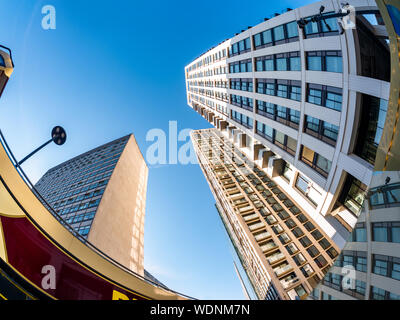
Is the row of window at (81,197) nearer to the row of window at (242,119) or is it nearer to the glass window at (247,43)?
the row of window at (242,119)

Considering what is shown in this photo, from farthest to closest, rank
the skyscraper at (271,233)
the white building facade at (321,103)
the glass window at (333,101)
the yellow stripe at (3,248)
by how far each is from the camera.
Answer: the skyscraper at (271,233), the glass window at (333,101), the white building facade at (321,103), the yellow stripe at (3,248)

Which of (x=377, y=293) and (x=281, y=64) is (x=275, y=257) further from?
(x=281, y=64)

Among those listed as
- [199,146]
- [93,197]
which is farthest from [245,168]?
[93,197]

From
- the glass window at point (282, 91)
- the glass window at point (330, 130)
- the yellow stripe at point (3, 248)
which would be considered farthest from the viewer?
the glass window at point (282, 91)

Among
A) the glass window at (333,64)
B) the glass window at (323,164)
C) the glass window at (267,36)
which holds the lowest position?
the glass window at (323,164)

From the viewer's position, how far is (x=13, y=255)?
4.94m

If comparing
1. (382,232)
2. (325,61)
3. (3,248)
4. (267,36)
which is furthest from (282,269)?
(3,248)

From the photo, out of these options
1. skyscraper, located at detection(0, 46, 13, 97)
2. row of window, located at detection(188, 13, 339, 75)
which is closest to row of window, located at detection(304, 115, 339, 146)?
row of window, located at detection(188, 13, 339, 75)

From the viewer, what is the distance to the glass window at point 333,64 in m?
11.9

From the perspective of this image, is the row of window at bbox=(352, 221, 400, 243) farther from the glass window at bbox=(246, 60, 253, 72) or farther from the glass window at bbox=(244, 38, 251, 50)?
the glass window at bbox=(244, 38, 251, 50)

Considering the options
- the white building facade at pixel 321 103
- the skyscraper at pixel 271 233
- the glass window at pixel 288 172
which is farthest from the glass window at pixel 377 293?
the skyscraper at pixel 271 233

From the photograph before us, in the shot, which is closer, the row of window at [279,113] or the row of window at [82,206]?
the row of window at [279,113]

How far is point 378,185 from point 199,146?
70.0m

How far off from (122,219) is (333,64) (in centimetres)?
4155
